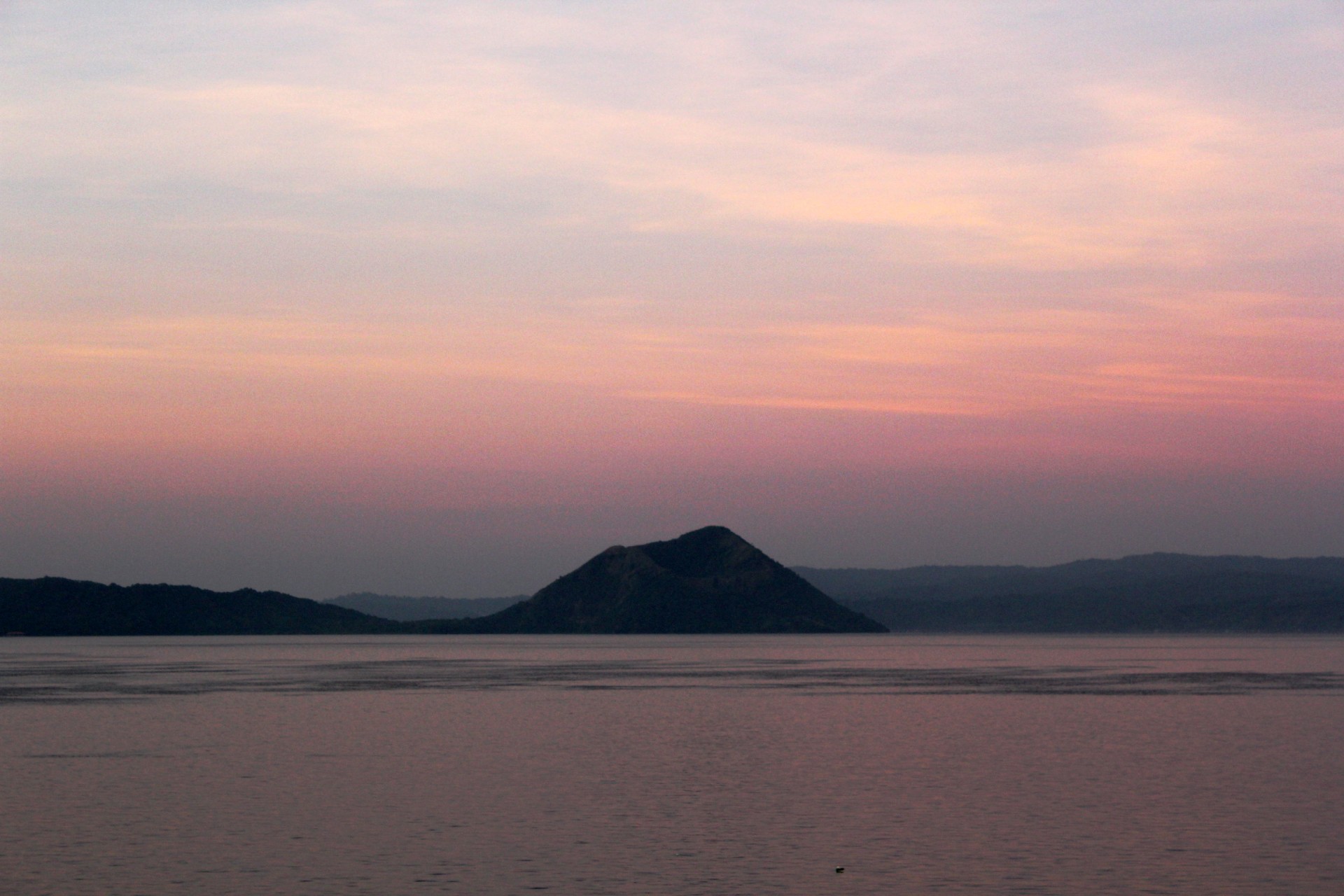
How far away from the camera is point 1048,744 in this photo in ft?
263

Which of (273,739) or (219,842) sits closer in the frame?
(219,842)

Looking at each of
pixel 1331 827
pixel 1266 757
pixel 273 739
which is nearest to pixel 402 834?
pixel 1331 827

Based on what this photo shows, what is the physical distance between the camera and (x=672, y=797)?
59844mm

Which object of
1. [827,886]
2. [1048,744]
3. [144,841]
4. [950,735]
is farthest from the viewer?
[950,735]

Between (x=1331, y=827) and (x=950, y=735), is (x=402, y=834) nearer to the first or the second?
(x=1331, y=827)

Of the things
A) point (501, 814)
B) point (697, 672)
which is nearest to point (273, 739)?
point (501, 814)

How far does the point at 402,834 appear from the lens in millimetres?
50000

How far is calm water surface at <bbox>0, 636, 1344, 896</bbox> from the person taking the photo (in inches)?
1690

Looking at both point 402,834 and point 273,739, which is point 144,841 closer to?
point 402,834

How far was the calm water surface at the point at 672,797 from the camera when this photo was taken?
42.9 metres

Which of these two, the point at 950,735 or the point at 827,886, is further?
the point at 950,735

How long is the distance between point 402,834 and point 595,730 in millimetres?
42398

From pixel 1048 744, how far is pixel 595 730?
26106mm

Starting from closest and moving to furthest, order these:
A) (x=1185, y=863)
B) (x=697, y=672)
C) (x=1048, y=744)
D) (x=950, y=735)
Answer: (x=1185, y=863) < (x=1048, y=744) < (x=950, y=735) < (x=697, y=672)
